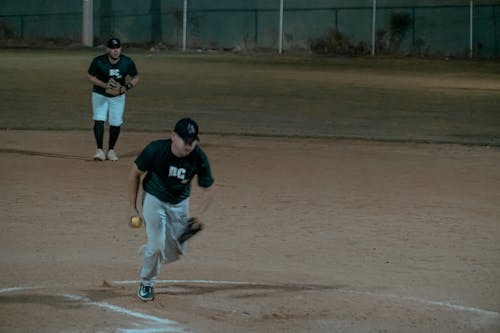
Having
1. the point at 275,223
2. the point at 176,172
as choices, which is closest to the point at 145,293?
the point at 176,172

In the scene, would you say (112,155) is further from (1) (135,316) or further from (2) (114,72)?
(1) (135,316)

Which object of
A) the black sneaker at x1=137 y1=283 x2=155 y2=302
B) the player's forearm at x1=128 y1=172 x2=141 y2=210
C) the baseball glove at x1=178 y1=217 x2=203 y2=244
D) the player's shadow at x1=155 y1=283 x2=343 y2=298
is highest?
the player's forearm at x1=128 y1=172 x2=141 y2=210

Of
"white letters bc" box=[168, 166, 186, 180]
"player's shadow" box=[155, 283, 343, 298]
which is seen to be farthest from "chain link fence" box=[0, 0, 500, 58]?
"white letters bc" box=[168, 166, 186, 180]

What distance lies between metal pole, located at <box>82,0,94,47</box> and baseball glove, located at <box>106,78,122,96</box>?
39530 millimetres

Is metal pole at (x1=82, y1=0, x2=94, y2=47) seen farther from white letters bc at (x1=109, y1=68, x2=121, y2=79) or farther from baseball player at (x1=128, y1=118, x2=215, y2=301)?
baseball player at (x1=128, y1=118, x2=215, y2=301)

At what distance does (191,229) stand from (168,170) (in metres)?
0.54

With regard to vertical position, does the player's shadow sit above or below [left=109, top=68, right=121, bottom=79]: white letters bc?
below

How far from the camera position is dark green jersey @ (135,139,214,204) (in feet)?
27.0

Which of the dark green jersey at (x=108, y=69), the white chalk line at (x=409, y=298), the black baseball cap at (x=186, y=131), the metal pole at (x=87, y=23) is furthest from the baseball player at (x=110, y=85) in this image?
the metal pole at (x=87, y=23)

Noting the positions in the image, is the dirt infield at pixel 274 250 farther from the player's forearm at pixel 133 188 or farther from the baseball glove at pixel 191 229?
the player's forearm at pixel 133 188

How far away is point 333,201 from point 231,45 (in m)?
43.8

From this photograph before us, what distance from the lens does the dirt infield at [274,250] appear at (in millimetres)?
8188

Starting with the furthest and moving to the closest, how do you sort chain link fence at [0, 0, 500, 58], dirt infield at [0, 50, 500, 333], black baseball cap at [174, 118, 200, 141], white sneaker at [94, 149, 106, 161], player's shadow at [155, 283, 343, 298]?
chain link fence at [0, 0, 500, 58] → white sneaker at [94, 149, 106, 161] → player's shadow at [155, 283, 343, 298] → dirt infield at [0, 50, 500, 333] → black baseball cap at [174, 118, 200, 141]

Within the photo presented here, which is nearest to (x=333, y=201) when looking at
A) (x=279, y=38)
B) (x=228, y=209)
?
(x=228, y=209)
